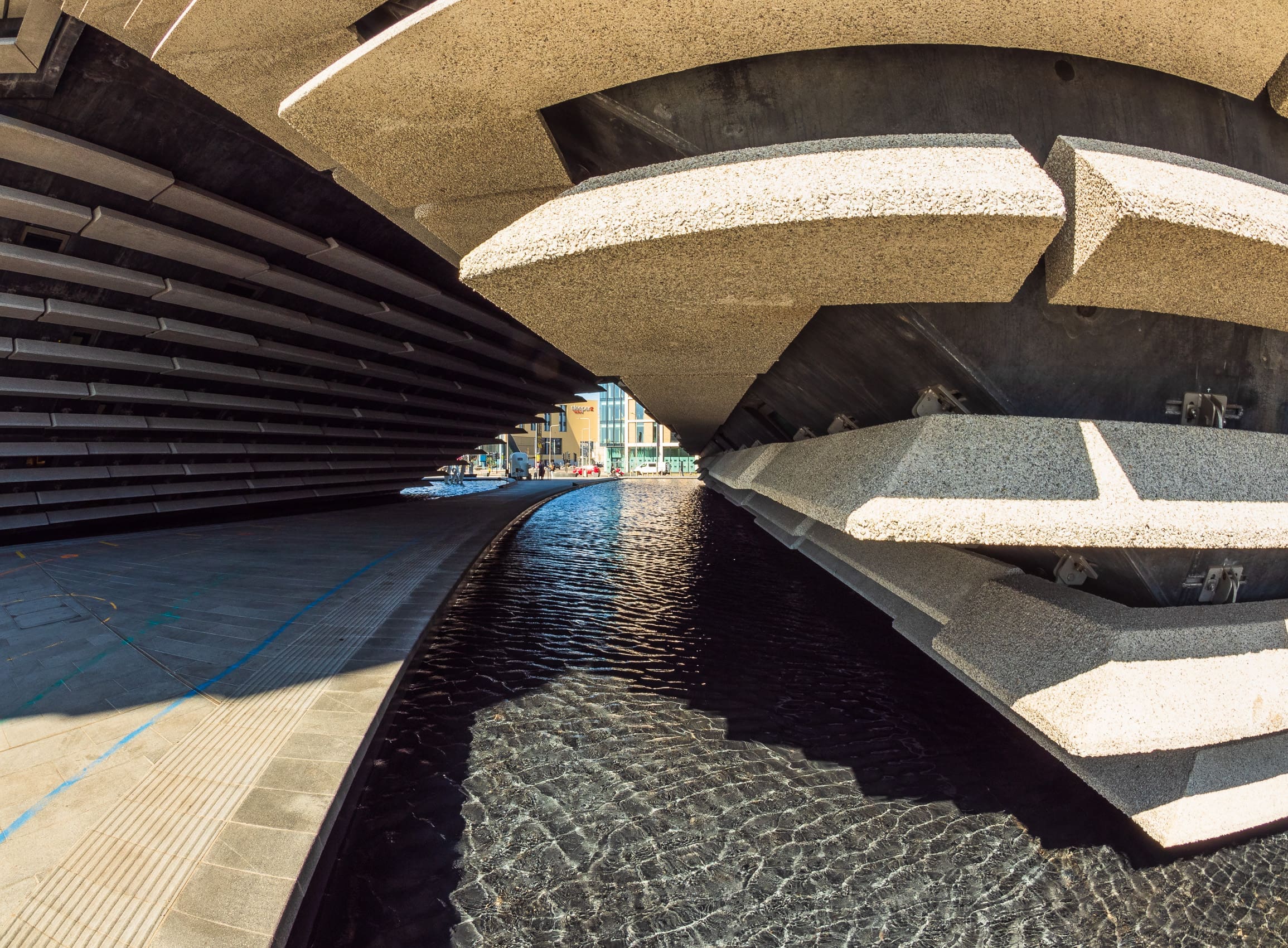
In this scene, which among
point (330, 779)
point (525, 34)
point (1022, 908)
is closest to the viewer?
point (525, 34)

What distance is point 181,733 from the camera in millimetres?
4000

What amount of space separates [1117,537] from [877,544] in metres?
3.79

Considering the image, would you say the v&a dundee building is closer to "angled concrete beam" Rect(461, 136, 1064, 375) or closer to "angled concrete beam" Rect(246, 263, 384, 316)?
"angled concrete beam" Rect(461, 136, 1064, 375)

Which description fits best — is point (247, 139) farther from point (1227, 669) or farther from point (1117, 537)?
point (1227, 669)

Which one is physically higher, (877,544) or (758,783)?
(877,544)

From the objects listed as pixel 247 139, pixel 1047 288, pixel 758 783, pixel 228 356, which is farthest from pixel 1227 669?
pixel 228 356

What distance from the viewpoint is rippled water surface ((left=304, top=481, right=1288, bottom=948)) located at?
2.89 metres

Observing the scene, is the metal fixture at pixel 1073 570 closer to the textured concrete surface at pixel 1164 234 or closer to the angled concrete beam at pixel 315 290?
the textured concrete surface at pixel 1164 234

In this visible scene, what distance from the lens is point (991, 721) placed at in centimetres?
501

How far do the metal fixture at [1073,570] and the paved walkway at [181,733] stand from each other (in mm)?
5283

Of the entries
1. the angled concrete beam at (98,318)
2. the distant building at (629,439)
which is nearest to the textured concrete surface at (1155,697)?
the angled concrete beam at (98,318)

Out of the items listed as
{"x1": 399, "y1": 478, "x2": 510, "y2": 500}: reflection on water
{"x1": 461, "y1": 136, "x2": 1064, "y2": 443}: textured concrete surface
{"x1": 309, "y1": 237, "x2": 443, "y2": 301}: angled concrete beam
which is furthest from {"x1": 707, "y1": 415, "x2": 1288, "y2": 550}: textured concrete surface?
{"x1": 399, "y1": 478, "x2": 510, "y2": 500}: reflection on water

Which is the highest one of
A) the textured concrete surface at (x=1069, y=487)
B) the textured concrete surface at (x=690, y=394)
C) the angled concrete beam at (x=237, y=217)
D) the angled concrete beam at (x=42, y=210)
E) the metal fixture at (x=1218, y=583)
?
the angled concrete beam at (x=237, y=217)

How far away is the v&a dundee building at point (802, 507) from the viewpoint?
2801mm
